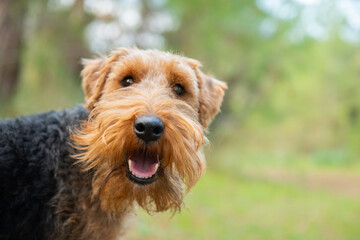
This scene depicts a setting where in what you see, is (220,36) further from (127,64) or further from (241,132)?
(127,64)

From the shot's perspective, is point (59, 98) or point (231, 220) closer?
point (231, 220)

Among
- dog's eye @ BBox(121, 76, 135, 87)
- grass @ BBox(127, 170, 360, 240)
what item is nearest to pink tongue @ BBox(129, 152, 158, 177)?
dog's eye @ BBox(121, 76, 135, 87)

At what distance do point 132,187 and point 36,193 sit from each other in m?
0.78

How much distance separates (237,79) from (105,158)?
45.2 ft

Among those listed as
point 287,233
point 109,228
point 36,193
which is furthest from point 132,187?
point 287,233

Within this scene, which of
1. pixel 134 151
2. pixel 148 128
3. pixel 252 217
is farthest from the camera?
pixel 252 217

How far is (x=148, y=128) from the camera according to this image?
2.28 meters

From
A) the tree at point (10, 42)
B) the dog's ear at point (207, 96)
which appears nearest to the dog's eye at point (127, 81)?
the dog's ear at point (207, 96)

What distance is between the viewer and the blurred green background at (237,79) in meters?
7.71

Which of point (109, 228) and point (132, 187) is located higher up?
point (132, 187)

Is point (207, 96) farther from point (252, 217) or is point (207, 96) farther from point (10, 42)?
point (10, 42)

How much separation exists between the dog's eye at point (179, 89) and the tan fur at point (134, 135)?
4 cm

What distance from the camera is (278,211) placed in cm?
912

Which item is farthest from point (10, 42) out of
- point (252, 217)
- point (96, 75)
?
point (252, 217)
